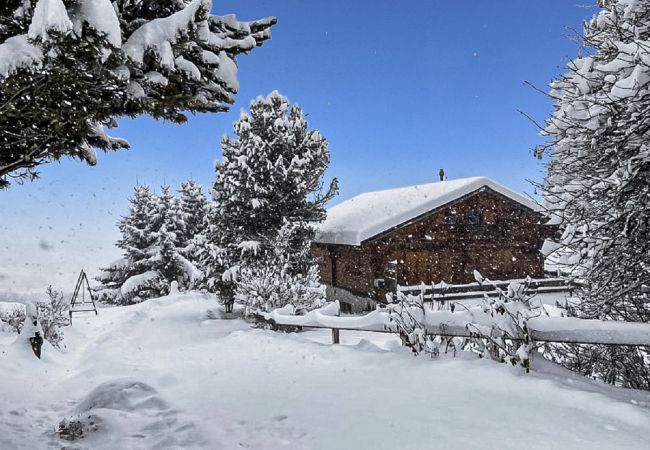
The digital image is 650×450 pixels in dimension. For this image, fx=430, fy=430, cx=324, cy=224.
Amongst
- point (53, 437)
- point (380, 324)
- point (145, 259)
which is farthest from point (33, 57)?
point (145, 259)

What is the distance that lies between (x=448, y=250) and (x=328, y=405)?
1840 cm

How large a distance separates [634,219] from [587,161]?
126cm

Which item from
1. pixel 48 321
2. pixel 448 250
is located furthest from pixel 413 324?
pixel 448 250

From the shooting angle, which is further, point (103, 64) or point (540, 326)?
point (540, 326)

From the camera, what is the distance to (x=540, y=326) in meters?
5.12

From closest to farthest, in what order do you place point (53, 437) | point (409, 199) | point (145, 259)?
1. point (53, 437)
2. point (409, 199)
3. point (145, 259)

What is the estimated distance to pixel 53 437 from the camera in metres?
4.71

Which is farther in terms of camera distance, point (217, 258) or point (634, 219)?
point (217, 258)

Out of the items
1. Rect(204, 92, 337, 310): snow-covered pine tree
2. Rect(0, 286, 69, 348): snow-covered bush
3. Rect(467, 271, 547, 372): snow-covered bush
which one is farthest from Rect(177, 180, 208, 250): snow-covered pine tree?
Rect(467, 271, 547, 372): snow-covered bush

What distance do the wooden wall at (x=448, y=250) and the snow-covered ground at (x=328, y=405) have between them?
12747mm

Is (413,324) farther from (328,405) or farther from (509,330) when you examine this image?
(328,405)

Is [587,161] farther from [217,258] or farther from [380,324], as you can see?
[217,258]

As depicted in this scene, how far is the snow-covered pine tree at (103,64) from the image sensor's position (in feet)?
11.1

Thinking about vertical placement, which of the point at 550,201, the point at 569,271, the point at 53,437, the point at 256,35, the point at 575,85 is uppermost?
the point at 256,35
